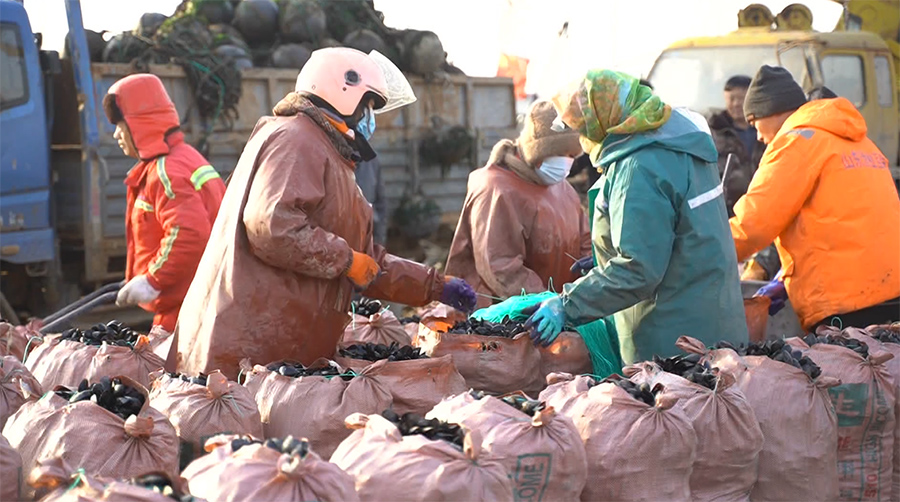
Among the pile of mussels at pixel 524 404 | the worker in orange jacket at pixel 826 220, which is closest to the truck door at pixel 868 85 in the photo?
the worker in orange jacket at pixel 826 220

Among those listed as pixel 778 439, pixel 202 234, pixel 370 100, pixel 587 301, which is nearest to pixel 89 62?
pixel 202 234

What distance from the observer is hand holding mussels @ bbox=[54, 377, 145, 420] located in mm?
3336

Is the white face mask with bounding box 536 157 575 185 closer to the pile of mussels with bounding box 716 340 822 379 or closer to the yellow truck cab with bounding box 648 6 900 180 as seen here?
the pile of mussels with bounding box 716 340 822 379

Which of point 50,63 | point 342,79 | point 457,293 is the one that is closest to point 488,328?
point 457,293

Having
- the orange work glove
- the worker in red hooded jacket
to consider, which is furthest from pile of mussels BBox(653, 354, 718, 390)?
the worker in red hooded jacket

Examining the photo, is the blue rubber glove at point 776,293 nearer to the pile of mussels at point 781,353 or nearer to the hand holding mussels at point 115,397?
the pile of mussels at point 781,353

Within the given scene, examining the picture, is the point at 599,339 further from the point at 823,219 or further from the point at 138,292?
the point at 138,292

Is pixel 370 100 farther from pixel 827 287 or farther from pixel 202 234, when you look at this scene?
pixel 827 287

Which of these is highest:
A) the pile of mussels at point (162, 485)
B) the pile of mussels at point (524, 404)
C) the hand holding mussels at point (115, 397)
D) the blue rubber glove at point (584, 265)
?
the pile of mussels at point (162, 485)

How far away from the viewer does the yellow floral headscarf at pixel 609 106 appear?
4277mm

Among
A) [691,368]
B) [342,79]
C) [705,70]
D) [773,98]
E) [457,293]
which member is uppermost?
[342,79]

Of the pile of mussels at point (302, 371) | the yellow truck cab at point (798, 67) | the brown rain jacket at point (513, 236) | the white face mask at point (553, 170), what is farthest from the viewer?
the yellow truck cab at point (798, 67)

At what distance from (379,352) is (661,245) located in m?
1.11

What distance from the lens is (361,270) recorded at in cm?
417
